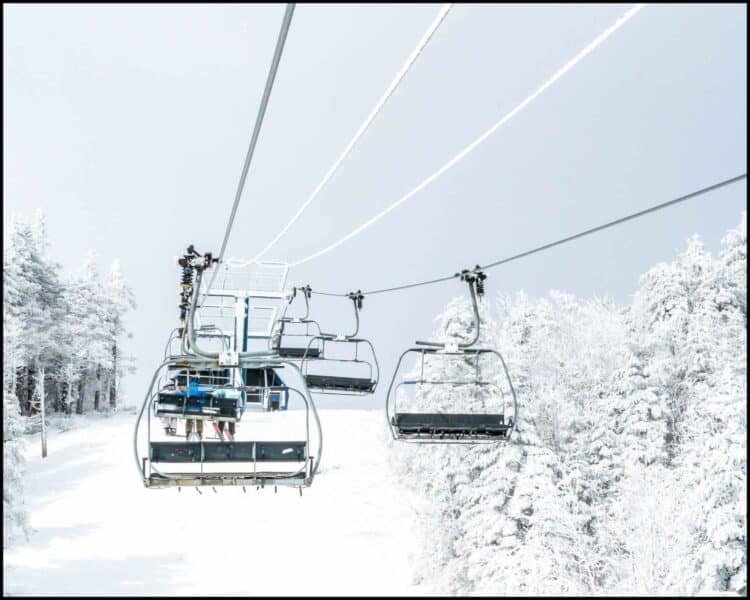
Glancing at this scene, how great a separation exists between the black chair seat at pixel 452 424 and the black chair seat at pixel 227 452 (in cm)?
101

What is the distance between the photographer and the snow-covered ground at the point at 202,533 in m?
24.3

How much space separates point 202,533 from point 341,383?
892 inches

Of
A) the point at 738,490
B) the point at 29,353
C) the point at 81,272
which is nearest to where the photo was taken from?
the point at 738,490

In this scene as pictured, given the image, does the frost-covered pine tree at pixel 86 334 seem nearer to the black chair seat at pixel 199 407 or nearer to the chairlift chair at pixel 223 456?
the black chair seat at pixel 199 407

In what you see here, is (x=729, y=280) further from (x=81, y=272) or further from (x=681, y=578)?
(x=81, y=272)

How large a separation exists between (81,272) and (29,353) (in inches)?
265

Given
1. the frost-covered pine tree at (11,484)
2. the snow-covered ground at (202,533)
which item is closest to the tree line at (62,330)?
the snow-covered ground at (202,533)

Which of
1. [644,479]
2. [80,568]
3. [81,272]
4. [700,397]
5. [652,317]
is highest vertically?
[81,272]

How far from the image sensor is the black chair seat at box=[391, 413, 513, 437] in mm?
6473

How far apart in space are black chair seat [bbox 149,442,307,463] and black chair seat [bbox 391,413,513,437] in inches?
39.8

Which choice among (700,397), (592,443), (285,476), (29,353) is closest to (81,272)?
(29,353)

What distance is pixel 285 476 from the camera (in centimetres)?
564

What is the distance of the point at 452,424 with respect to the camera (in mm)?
6488

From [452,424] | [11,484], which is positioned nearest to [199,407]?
[452,424]
